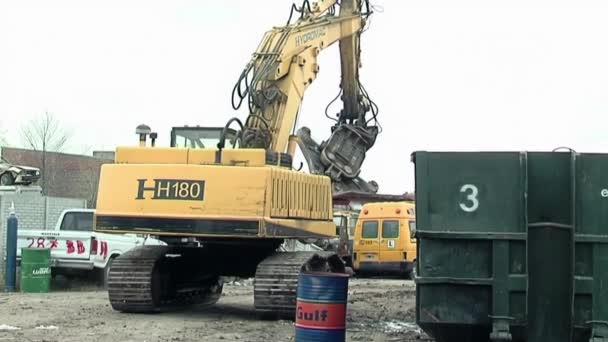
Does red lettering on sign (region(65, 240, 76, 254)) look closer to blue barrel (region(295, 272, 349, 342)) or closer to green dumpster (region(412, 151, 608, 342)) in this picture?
blue barrel (region(295, 272, 349, 342))

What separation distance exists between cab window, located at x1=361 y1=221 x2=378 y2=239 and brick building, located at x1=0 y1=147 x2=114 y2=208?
32.2 metres

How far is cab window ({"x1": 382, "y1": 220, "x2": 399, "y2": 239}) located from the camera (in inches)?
1003

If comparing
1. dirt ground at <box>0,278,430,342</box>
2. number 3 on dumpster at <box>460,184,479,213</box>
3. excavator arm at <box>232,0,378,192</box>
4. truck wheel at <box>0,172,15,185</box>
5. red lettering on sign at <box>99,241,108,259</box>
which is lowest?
dirt ground at <box>0,278,430,342</box>

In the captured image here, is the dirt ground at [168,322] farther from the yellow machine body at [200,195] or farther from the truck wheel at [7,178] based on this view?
the truck wheel at [7,178]

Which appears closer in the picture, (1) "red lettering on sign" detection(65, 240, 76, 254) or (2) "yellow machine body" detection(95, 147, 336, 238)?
(2) "yellow machine body" detection(95, 147, 336, 238)

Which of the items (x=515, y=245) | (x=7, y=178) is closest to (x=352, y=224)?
(x=7, y=178)

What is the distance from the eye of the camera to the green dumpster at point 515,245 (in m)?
7.53

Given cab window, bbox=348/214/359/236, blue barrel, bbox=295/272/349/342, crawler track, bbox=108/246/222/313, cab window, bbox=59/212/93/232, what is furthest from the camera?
cab window, bbox=348/214/359/236

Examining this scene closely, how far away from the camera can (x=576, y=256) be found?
7562 millimetres

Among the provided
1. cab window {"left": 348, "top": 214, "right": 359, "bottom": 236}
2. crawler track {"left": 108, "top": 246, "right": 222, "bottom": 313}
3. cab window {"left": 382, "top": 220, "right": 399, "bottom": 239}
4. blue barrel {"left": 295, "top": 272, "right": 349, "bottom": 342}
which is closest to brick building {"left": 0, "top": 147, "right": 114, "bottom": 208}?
cab window {"left": 348, "top": 214, "right": 359, "bottom": 236}

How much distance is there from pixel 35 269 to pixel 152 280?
5.57 m

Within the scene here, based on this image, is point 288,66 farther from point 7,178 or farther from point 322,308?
point 7,178

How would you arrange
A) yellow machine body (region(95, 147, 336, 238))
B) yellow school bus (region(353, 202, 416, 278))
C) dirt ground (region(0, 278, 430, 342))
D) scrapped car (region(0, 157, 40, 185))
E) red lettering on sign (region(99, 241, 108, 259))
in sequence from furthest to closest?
1. yellow school bus (region(353, 202, 416, 278))
2. scrapped car (region(0, 157, 40, 185))
3. red lettering on sign (region(99, 241, 108, 259))
4. yellow machine body (region(95, 147, 336, 238))
5. dirt ground (region(0, 278, 430, 342))

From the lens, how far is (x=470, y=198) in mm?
7785
